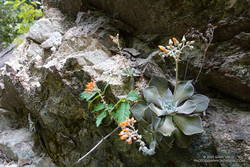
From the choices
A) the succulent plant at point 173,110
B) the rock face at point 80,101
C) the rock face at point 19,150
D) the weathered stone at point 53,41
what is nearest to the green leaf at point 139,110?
the succulent plant at point 173,110

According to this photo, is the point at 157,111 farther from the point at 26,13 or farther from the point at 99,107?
the point at 26,13

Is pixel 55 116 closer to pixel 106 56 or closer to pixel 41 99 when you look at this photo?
pixel 41 99

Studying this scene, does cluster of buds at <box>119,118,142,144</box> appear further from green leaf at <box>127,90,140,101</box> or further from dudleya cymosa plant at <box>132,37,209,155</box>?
green leaf at <box>127,90,140,101</box>

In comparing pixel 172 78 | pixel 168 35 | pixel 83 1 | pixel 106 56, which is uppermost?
pixel 83 1

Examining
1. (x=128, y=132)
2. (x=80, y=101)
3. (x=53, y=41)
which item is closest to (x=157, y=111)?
(x=128, y=132)

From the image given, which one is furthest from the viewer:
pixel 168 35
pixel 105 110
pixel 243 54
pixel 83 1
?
pixel 83 1

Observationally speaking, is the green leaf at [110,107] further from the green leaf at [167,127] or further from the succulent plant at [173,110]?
the green leaf at [167,127]

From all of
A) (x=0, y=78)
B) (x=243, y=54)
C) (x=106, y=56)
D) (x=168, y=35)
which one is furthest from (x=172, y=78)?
(x=0, y=78)
